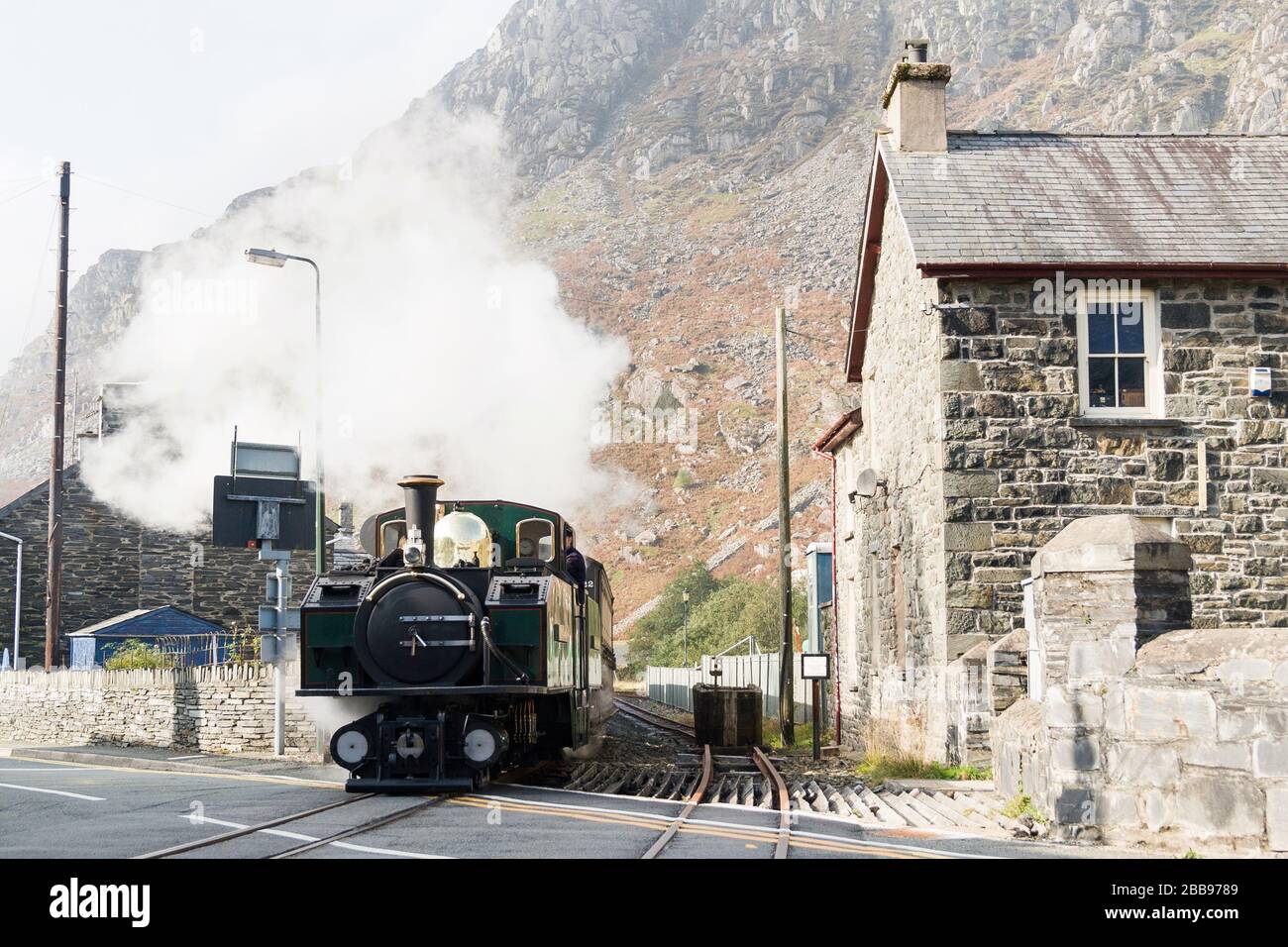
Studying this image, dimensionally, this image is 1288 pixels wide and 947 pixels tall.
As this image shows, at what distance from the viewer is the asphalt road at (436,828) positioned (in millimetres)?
8320

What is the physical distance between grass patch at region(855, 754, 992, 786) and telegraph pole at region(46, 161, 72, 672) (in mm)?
17896

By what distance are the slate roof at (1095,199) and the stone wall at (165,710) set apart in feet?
33.8

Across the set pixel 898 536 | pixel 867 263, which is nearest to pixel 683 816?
pixel 898 536

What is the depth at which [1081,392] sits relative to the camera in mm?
14914

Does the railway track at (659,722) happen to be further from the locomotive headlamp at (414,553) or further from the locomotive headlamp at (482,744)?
the locomotive headlamp at (414,553)

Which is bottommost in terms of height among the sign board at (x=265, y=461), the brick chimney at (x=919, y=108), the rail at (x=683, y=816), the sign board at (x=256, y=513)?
the rail at (x=683, y=816)

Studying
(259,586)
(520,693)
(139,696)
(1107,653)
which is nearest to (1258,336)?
(1107,653)

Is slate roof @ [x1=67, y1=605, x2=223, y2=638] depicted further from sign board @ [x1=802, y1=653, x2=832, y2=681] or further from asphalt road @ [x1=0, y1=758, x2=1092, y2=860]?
asphalt road @ [x1=0, y1=758, x2=1092, y2=860]

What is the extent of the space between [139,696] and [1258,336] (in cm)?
1701

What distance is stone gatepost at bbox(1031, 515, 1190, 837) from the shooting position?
894 cm

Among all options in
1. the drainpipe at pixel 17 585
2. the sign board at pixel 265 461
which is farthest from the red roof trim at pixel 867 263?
the drainpipe at pixel 17 585

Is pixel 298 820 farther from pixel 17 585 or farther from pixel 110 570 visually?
pixel 17 585

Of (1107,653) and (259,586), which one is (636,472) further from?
(1107,653)

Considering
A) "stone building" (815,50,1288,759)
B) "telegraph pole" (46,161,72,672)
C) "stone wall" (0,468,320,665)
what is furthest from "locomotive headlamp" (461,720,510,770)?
"stone wall" (0,468,320,665)
